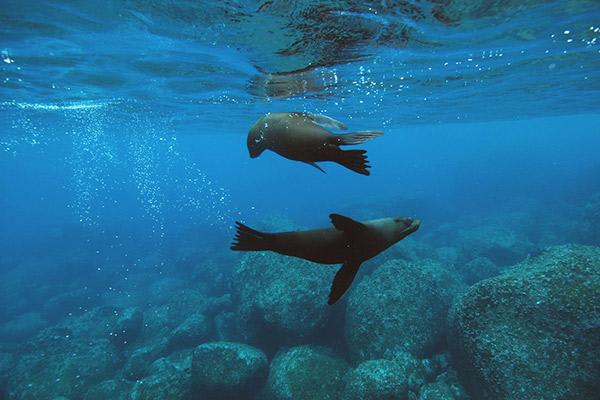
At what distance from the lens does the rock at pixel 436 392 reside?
6828 mm

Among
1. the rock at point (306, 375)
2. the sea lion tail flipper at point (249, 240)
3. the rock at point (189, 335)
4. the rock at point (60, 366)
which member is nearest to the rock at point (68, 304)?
the rock at point (60, 366)

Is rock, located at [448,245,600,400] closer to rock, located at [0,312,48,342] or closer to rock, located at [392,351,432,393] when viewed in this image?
rock, located at [392,351,432,393]

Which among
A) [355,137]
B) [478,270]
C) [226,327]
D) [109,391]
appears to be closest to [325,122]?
[355,137]

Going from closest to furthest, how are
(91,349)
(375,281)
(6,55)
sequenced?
(375,281) → (6,55) → (91,349)

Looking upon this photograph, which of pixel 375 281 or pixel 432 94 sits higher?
pixel 432 94

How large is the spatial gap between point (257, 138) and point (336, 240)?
762mm

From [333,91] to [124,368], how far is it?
574 inches

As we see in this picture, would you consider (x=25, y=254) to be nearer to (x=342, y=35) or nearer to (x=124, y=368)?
(x=124, y=368)

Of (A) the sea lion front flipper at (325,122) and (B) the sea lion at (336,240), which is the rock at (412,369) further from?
(A) the sea lion front flipper at (325,122)

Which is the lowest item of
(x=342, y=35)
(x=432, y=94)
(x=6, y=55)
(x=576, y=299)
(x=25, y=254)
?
(x=25, y=254)

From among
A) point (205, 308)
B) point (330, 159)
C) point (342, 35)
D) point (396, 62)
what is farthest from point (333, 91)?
point (330, 159)

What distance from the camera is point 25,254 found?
3528cm

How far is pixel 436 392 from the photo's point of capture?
6934mm

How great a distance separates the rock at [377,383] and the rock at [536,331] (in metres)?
1.37
